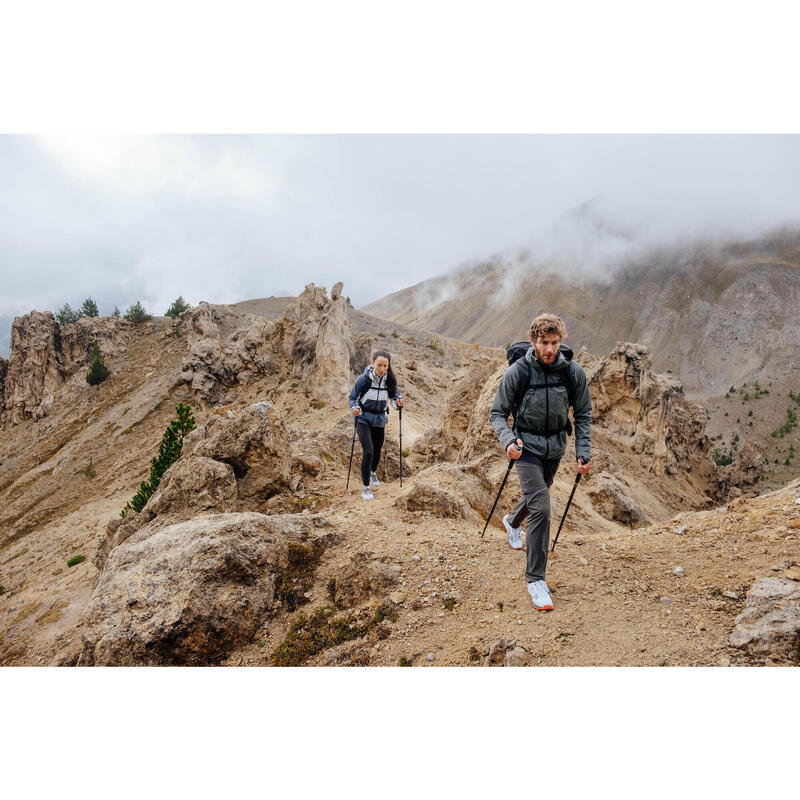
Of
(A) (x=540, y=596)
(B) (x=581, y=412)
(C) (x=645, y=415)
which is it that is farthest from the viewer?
(C) (x=645, y=415)

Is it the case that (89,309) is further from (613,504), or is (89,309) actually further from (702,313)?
(702,313)

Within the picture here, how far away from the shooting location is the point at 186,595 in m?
4.91

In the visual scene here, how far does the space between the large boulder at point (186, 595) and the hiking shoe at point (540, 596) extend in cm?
302

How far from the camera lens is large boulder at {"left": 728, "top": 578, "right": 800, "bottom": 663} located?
147 inches

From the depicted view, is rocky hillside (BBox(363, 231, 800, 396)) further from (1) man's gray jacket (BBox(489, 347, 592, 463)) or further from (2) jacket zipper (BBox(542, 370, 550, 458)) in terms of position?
(2) jacket zipper (BBox(542, 370, 550, 458))

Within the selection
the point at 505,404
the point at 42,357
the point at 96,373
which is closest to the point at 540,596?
the point at 505,404

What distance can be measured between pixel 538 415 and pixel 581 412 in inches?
25.4

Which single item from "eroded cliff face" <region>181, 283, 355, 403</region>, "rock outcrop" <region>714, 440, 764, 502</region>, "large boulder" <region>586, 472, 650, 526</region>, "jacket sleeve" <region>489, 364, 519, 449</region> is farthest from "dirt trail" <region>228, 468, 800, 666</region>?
"rock outcrop" <region>714, 440, 764, 502</region>

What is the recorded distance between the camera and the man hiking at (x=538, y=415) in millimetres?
4758

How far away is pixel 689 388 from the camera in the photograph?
139125 mm

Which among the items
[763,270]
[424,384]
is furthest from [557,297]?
[424,384]

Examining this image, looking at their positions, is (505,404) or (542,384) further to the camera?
(505,404)

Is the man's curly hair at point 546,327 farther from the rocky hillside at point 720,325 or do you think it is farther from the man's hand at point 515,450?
the rocky hillside at point 720,325

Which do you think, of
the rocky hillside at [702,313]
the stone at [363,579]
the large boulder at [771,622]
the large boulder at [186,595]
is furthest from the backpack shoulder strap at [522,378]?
the rocky hillside at [702,313]
